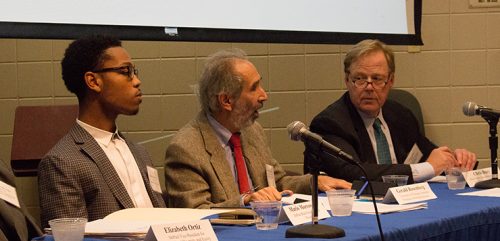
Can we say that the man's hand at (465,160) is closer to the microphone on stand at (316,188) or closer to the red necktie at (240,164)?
the red necktie at (240,164)

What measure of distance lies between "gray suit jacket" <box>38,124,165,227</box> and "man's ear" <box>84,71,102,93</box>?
0.20 m

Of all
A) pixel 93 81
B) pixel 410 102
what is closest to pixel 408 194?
pixel 93 81

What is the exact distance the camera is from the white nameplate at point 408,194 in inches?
119

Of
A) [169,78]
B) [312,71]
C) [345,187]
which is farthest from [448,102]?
[345,187]

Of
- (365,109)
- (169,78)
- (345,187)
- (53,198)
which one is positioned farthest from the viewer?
(169,78)

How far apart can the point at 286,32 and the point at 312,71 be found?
0.81 meters

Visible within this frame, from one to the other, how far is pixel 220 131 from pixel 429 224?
1.25 metres

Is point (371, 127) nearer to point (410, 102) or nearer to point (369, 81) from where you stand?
point (369, 81)

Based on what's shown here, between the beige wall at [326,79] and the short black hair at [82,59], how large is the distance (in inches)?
71.9

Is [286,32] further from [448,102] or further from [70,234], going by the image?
[70,234]

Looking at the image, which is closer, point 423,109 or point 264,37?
point 264,37

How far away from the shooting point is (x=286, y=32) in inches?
181

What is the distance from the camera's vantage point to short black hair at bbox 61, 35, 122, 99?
3.39 meters

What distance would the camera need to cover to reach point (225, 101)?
3602 mm
